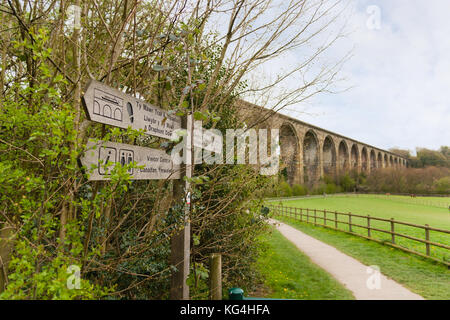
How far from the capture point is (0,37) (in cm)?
223

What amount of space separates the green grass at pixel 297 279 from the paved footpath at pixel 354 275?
0.18 meters

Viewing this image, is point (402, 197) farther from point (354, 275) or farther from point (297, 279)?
point (297, 279)

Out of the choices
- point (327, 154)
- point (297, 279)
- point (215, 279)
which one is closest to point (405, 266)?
point (297, 279)

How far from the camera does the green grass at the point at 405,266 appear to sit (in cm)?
390

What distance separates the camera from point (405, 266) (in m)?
5.12

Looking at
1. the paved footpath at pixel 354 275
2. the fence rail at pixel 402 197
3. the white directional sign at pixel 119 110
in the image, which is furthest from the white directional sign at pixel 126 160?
the fence rail at pixel 402 197

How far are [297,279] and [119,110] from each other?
4345 millimetres

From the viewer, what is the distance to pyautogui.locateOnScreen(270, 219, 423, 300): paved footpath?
3.60 metres

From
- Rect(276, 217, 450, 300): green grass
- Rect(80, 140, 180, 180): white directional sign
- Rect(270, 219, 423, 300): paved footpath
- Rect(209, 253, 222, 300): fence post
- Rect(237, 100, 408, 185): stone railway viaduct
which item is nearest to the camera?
Rect(80, 140, 180, 180): white directional sign

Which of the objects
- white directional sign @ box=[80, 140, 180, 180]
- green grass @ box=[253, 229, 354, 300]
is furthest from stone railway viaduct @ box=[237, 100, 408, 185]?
white directional sign @ box=[80, 140, 180, 180]

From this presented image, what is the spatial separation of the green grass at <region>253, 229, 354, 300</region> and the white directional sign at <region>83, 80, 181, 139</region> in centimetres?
309

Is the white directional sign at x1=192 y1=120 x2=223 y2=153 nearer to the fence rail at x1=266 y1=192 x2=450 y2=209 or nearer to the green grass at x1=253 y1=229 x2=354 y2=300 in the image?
the green grass at x1=253 y1=229 x2=354 y2=300

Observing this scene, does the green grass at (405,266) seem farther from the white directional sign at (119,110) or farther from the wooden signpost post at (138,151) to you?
the white directional sign at (119,110)
